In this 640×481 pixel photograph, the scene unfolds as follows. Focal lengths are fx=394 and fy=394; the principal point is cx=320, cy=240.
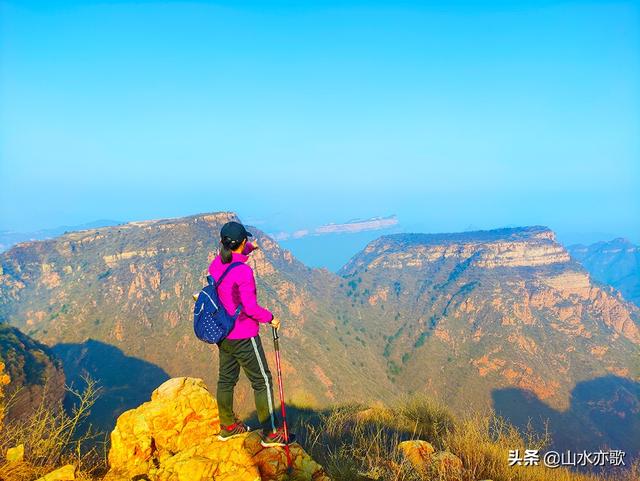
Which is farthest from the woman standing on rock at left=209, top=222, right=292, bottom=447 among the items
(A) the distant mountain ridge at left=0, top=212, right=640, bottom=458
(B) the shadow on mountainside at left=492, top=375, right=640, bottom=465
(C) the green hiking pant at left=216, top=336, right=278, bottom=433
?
(B) the shadow on mountainside at left=492, top=375, right=640, bottom=465

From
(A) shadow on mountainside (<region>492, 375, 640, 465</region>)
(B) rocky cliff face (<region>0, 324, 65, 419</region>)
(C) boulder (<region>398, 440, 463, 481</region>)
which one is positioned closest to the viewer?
(C) boulder (<region>398, 440, 463, 481</region>)

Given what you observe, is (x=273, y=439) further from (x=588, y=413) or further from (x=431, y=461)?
(x=588, y=413)

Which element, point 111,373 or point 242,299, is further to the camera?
point 111,373

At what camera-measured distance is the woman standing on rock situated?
18.8ft

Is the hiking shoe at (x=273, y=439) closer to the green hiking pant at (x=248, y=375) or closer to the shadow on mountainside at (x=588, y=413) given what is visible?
the green hiking pant at (x=248, y=375)

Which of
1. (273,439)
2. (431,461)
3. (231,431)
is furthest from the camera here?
Answer: (431,461)

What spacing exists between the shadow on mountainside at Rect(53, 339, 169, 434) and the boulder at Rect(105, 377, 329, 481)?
1877 inches

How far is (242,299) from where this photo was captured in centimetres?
570

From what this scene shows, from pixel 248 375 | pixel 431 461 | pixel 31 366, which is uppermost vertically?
pixel 248 375

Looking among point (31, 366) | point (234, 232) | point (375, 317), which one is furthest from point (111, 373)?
point (375, 317)

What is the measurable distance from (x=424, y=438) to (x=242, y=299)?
209 inches

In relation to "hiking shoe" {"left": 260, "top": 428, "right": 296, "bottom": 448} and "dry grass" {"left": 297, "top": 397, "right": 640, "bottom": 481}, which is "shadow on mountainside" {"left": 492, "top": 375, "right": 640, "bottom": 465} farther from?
"hiking shoe" {"left": 260, "top": 428, "right": 296, "bottom": 448}

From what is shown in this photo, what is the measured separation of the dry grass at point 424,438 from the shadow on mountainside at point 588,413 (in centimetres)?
6842

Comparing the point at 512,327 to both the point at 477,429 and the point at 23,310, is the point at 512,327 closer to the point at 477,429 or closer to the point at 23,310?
the point at 477,429
